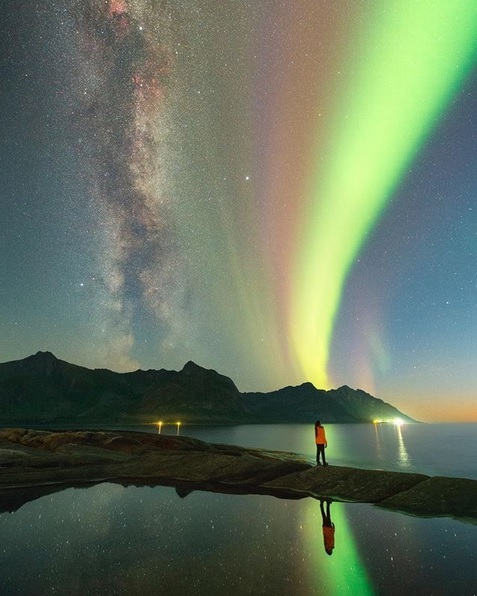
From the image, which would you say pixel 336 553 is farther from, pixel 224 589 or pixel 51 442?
pixel 51 442

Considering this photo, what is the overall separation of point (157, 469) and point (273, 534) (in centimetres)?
1541

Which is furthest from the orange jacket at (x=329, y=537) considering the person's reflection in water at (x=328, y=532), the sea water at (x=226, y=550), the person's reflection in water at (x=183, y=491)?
the person's reflection in water at (x=183, y=491)

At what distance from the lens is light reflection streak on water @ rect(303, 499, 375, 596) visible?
881 centimetres

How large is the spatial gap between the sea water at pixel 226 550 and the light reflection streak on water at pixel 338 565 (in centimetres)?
3

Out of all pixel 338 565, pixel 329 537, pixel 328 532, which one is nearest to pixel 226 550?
pixel 338 565

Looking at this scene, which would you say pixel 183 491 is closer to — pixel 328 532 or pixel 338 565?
pixel 328 532

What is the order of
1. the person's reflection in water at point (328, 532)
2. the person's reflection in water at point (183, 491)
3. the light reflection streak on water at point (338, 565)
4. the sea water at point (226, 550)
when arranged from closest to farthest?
1. the light reflection streak on water at point (338, 565)
2. the sea water at point (226, 550)
3. the person's reflection in water at point (328, 532)
4. the person's reflection in water at point (183, 491)

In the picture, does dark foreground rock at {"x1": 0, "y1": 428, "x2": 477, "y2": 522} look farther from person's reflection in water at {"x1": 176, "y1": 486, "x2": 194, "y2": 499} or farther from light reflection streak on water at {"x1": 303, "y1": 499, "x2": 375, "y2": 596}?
light reflection streak on water at {"x1": 303, "y1": 499, "x2": 375, "y2": 596}

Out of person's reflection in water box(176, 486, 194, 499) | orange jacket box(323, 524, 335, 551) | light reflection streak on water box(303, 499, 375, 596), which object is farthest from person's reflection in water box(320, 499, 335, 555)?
person's reflection in water box(176, 486, 194, 499)

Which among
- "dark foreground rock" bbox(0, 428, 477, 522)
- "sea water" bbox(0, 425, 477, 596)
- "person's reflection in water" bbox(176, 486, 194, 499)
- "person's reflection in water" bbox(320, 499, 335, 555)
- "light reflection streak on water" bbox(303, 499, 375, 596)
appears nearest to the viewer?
"light reflection streak on water" bbox(303, 499, 375, 596)

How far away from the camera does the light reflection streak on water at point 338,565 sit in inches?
347

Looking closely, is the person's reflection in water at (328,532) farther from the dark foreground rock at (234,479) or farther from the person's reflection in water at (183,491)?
the person's reflection in water at (183,491)

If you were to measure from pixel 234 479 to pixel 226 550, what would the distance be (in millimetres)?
13080

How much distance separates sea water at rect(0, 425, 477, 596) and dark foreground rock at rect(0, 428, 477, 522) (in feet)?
5.99
